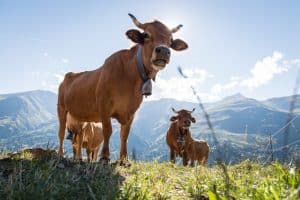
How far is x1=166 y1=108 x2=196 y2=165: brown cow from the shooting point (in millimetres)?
20141

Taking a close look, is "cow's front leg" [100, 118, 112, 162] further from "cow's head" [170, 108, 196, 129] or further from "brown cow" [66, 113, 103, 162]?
"cow's head" [170, 108, 196, 129]

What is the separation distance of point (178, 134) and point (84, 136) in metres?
4.86

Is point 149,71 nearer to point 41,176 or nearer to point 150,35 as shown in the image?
point 150,35

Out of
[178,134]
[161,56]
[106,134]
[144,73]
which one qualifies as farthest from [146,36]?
[178,134]

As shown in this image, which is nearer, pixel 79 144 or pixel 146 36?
pixel 146 36

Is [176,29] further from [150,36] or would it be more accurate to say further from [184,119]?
[184,119]

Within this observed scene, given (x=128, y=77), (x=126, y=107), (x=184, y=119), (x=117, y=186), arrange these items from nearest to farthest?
1. (x=117, y=186)
2. (x=126, y=107)
3. (x=128, y=77)
4. (x=184, y=119)

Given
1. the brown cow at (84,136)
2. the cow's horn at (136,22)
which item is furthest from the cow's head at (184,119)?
the cow's horn at (136,22)

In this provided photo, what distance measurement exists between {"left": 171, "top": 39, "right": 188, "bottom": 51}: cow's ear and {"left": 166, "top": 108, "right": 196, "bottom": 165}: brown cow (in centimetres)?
853

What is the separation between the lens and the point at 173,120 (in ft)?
72.4

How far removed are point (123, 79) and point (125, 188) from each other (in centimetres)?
563

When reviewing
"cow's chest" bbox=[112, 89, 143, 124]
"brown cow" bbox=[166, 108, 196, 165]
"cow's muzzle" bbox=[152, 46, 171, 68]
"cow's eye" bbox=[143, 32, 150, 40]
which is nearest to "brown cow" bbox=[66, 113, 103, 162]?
"brown cow" bbox=[166, 108, 196, 165]

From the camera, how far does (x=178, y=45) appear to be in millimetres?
11469

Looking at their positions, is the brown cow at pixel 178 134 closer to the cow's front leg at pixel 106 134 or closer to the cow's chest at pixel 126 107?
the cow's chest at pixel 126 107
